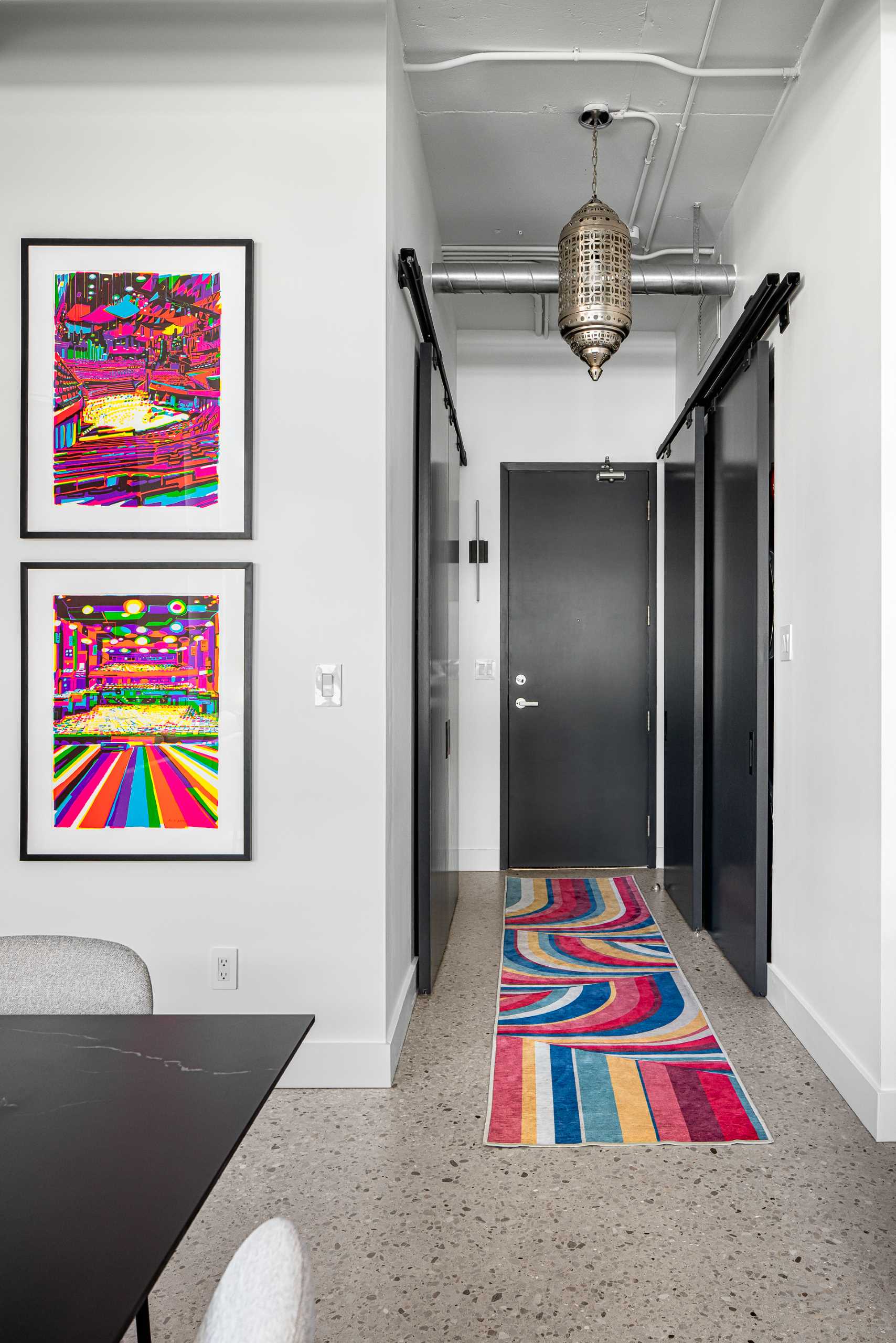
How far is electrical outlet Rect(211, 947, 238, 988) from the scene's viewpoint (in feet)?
8.38

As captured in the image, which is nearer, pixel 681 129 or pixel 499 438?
pixel 681 129

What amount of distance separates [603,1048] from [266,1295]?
233 centimetres

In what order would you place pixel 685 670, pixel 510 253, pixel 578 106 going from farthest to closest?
pixel 510 253, pixel 685 670, pixel 578 106

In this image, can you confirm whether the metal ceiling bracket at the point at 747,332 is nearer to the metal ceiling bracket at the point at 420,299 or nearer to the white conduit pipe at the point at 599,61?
the white conduit pipe at the point at 599,61

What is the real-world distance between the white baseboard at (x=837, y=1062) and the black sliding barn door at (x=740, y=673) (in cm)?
18

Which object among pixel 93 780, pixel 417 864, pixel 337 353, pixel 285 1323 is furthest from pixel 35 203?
pixel 285 1323

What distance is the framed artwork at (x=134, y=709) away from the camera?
8.29 ft

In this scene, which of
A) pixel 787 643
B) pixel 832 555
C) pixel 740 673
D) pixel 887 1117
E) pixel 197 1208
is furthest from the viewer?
pixel 740 673

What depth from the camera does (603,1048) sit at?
2.81 m

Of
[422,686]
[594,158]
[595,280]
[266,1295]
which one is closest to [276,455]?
[422,686]

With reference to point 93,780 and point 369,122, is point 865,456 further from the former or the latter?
point 93,780

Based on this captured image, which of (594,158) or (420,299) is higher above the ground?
(594,158)

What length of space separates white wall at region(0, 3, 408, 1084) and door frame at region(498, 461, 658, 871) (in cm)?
272

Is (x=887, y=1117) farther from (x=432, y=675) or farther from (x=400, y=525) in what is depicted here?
(x=400, y=525)
